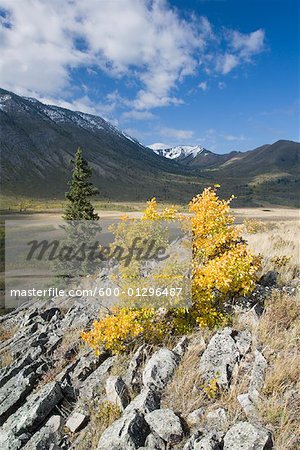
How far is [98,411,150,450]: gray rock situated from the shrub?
1.95 metres

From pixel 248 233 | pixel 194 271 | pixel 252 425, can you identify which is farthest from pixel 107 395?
pixel 248 233

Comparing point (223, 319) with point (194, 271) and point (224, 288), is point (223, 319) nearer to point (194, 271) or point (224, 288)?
point (224, 288)

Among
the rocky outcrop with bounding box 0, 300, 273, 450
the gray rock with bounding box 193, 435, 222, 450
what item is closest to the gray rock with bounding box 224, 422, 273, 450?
the rocky outcrop with bounding box 0, 300, 273, 450

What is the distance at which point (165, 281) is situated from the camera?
8.13 metres

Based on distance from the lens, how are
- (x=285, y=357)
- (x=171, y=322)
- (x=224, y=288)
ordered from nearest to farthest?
(x=285, y=357) → (x=224, y=288) → (x=171, y=322)

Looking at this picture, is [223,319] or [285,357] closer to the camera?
[285,357]

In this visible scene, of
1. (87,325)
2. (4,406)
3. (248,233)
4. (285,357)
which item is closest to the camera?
(285,357)

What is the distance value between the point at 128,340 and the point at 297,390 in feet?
12.7

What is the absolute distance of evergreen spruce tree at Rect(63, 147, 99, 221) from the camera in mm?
21188

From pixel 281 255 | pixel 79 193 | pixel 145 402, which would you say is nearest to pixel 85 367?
pixel 145 402

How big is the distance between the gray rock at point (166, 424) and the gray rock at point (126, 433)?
146 mm

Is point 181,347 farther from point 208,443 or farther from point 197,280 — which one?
point 208,443

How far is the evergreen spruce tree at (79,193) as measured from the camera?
2119cm

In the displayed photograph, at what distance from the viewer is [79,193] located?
70.3 feet
